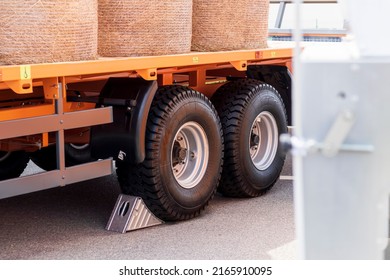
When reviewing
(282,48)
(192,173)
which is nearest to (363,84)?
(192,173)

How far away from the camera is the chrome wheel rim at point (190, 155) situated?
6.62 m

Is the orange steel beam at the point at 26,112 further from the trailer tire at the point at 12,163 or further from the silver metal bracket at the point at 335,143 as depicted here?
the silver metal bracket at the point at 335,143

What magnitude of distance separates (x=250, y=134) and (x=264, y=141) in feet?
1.52

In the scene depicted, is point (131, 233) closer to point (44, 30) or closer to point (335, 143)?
point (44, 30)

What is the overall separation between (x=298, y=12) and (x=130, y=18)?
3.28 m

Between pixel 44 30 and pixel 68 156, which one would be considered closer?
pixel 44 30

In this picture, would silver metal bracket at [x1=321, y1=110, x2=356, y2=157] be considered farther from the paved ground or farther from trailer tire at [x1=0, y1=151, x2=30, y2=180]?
trailer tire at [x1=0, y1=151, x2=30, y2=180]

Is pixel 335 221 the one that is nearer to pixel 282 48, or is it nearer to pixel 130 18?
pixel 130 18

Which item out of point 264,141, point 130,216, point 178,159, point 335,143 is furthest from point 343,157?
point 264,141

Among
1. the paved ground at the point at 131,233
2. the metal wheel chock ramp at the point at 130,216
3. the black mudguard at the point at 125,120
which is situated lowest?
the paved ground at the point at 131,233

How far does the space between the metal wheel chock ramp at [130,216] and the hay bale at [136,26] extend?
1044 mm

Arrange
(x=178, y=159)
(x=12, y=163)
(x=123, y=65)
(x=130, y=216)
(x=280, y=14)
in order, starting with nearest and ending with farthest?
(x=123, y=65) → (x=130, y=216) → (x=178, y=159) → (x=12, y=163) → (x=280, y=14)

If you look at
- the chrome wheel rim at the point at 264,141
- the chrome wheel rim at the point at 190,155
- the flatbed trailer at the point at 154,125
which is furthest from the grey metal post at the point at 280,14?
the chrome wheel rim at the point at 190,155

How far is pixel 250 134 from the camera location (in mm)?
7332
